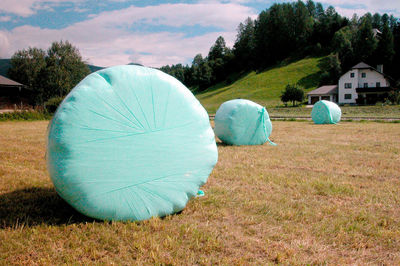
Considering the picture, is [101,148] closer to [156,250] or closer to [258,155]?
[156,250]

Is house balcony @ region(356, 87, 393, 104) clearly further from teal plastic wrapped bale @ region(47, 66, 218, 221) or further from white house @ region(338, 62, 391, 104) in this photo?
teal plastic wrapped bale @ region(47, 66, 218, 221)

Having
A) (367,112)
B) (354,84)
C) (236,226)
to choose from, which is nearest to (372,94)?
(354,84)

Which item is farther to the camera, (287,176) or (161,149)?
(287,176)

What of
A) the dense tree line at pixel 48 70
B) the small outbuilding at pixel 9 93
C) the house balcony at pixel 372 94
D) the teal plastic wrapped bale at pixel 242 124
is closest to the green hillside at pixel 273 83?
the house balcony at pixel 372 94

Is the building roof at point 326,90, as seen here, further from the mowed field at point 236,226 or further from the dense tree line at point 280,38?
the mowed field at point 236,226

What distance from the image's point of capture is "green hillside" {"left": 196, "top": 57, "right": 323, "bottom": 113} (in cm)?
6106

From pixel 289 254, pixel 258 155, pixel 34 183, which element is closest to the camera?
pixel 289 254

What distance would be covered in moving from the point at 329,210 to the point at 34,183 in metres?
4.57

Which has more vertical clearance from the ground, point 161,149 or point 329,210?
point 161,149

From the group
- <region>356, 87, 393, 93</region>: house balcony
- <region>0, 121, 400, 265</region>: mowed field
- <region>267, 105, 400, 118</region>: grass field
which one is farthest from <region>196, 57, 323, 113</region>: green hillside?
<region>0, 121, 400, 265</region>: mowed field

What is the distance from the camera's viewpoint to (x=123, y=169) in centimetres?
326

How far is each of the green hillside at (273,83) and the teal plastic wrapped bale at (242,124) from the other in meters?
47.7

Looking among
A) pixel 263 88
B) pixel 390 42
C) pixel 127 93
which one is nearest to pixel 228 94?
pixel 263 88

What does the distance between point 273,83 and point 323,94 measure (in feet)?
43.5
